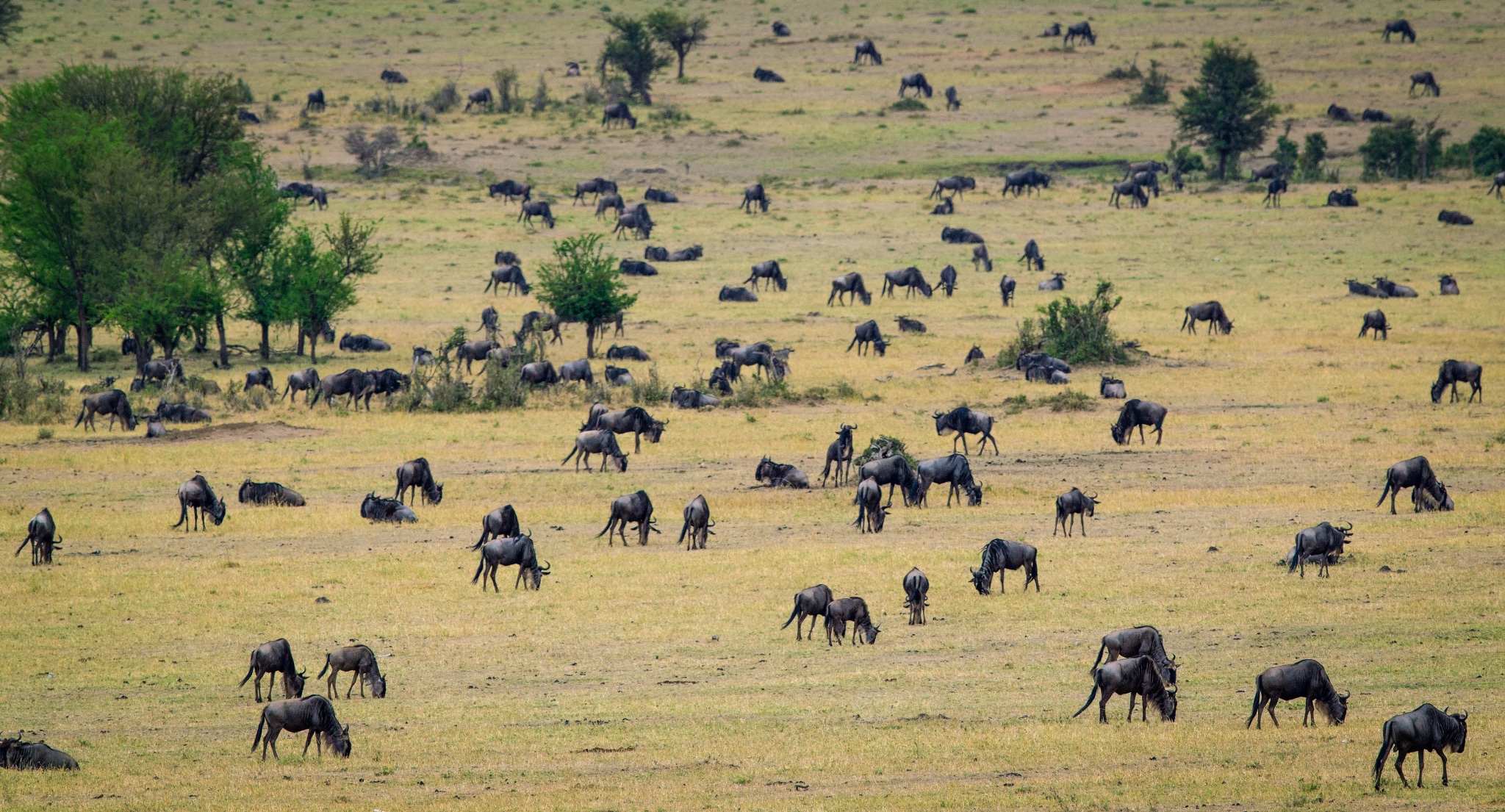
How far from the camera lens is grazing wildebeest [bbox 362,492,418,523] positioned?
2577 cm

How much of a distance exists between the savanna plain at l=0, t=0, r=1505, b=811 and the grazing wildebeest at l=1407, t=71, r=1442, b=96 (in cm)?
1414

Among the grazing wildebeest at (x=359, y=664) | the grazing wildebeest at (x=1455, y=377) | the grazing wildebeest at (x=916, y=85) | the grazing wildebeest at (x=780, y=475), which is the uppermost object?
the grazing wildebeest at (x=916, y=85)

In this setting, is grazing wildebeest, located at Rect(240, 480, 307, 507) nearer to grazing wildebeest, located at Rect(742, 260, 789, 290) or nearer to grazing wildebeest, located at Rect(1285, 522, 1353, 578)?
grazing wildebeest, located at Rect(1285, 522, 1353, 578)

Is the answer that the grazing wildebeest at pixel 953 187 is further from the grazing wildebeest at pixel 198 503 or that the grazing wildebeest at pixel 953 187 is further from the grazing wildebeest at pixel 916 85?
the grazing wildebeest at pixel 198 503

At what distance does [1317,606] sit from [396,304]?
37.0m

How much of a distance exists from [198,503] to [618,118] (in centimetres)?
5868

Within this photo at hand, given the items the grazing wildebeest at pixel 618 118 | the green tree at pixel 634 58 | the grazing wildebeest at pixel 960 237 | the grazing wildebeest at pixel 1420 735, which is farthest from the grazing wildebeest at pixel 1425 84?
the grazing wildebeest at pixel 1420 735

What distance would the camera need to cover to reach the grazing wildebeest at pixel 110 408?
34156 mm

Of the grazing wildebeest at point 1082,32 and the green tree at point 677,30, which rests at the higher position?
the grazing wildebeest at point 1082,32

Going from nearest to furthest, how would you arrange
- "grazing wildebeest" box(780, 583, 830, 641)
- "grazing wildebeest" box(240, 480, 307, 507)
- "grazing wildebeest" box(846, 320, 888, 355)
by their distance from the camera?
"grazing wildebeest" box(780, 583, 830, 641), "grazing wildebeest" box(240, 480, 307, 507), "grazing wildebeest" box(846, 320, 888, 355)

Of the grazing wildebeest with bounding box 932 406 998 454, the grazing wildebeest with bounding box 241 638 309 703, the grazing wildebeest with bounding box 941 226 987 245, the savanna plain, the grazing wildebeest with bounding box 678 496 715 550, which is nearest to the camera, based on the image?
the savanna plain

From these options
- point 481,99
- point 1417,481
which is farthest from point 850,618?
point 481,99

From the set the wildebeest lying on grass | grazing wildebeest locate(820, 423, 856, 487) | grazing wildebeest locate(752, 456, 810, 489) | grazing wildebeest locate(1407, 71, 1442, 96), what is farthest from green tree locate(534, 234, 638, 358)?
grazing wildebeest locate(1407, 71, 1442, 96)

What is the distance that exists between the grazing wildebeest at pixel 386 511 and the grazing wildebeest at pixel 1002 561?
10.1 meters
